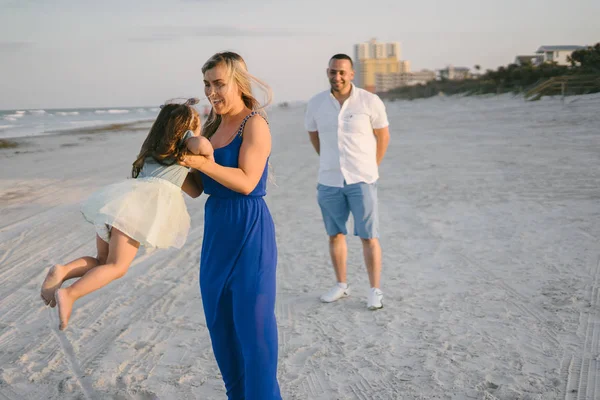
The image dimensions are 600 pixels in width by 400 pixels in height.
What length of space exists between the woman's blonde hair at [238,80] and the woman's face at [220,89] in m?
0.02

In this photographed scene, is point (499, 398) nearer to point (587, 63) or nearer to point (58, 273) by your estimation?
point (58, 273)

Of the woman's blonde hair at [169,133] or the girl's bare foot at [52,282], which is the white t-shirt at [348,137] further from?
the girl's bare foot at [52,282]

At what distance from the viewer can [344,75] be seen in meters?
4.68

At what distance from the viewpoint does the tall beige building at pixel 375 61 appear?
13138 centimetres

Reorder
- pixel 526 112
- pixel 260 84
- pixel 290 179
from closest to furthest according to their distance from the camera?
pixel 260 84
pixel 290 179
pixel 526 112

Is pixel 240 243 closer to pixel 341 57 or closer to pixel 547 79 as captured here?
pixel 341 57

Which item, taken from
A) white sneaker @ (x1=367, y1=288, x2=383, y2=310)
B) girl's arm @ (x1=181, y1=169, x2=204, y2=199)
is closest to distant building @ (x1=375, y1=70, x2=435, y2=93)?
white sneaker @ (x1=367, y1=288, x2=383, y2=310)

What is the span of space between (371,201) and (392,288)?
3.23ft

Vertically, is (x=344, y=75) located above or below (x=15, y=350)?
above

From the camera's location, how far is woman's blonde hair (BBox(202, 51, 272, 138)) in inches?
97.7

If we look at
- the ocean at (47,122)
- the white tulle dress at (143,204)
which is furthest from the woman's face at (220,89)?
the ocean at (47,122)

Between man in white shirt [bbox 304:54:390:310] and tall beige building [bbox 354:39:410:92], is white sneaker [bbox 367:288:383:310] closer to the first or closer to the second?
man in white shirt [bbox 304:54:390:310]

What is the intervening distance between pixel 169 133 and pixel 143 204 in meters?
0.35

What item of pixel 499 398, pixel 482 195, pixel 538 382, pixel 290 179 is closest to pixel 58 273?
pixel 499 398
